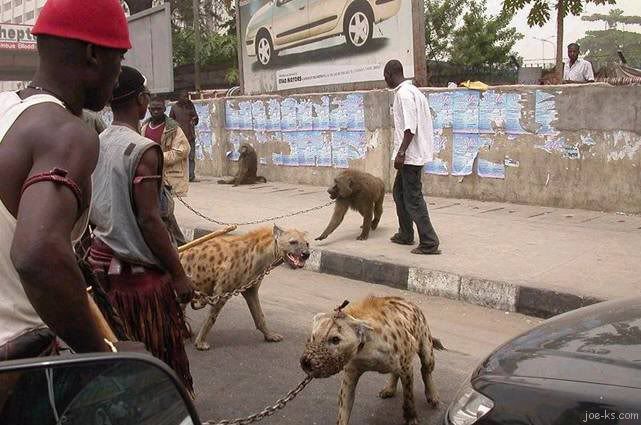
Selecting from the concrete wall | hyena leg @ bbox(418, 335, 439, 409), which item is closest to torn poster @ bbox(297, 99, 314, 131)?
the concrete wall

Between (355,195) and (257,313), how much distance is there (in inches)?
121

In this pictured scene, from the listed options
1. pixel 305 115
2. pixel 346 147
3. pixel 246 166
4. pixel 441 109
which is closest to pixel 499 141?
pixel 441 109

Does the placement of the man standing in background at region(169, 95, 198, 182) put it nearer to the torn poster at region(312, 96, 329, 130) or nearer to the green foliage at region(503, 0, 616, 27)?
the torn poster at region(312, 96, 329, 130)

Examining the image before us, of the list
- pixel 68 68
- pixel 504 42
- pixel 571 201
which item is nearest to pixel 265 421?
pixel 68 68

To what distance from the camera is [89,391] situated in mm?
1323

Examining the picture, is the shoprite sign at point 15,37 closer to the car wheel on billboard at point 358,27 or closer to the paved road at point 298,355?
the car wheel on billboard at point 358,27

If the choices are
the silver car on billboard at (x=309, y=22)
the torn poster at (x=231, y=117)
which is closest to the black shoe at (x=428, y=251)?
the silver car on billboard at (x=309, y=22)

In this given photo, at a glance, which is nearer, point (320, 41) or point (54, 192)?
point (54, 192)

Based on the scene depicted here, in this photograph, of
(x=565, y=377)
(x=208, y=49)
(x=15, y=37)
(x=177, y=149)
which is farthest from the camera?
(x=15, y=37)

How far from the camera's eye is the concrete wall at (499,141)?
8.36 m

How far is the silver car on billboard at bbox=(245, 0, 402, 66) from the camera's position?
36.9ft

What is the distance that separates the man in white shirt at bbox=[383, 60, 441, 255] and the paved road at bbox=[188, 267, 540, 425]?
78 cm

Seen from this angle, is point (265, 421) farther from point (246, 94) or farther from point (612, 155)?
point (246, 94)

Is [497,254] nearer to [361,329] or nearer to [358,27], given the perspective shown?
[361,329]
